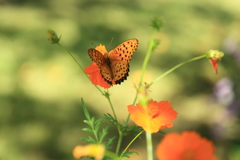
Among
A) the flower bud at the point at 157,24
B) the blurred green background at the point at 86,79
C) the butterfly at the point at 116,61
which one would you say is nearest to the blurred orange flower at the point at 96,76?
the butterfly at the point at 116,61

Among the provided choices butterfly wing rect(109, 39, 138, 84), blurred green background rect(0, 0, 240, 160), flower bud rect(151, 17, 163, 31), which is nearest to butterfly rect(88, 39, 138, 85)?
butterfly wing rect(109, 39, 138, 84)

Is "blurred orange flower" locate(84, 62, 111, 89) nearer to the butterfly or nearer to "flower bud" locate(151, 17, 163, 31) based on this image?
the butterfly

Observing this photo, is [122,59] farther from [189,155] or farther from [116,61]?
[189,155]

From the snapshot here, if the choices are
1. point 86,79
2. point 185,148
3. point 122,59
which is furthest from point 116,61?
point 86,79

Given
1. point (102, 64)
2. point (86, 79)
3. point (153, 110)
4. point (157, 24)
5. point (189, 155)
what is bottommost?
point (189, 155)

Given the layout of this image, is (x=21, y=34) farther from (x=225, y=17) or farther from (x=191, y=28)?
(x=225, y=17)

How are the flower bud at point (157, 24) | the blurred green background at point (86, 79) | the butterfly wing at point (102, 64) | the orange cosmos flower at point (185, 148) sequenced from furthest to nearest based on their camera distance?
the blurred green background at point (86, 79)
the flower bud at point (157, 24)
the butterfly wing at point (102, 64)
the orange cosmos flower at point (185, 148)

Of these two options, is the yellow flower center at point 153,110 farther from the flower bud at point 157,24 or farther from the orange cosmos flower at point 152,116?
the flower bud at point 157,24
